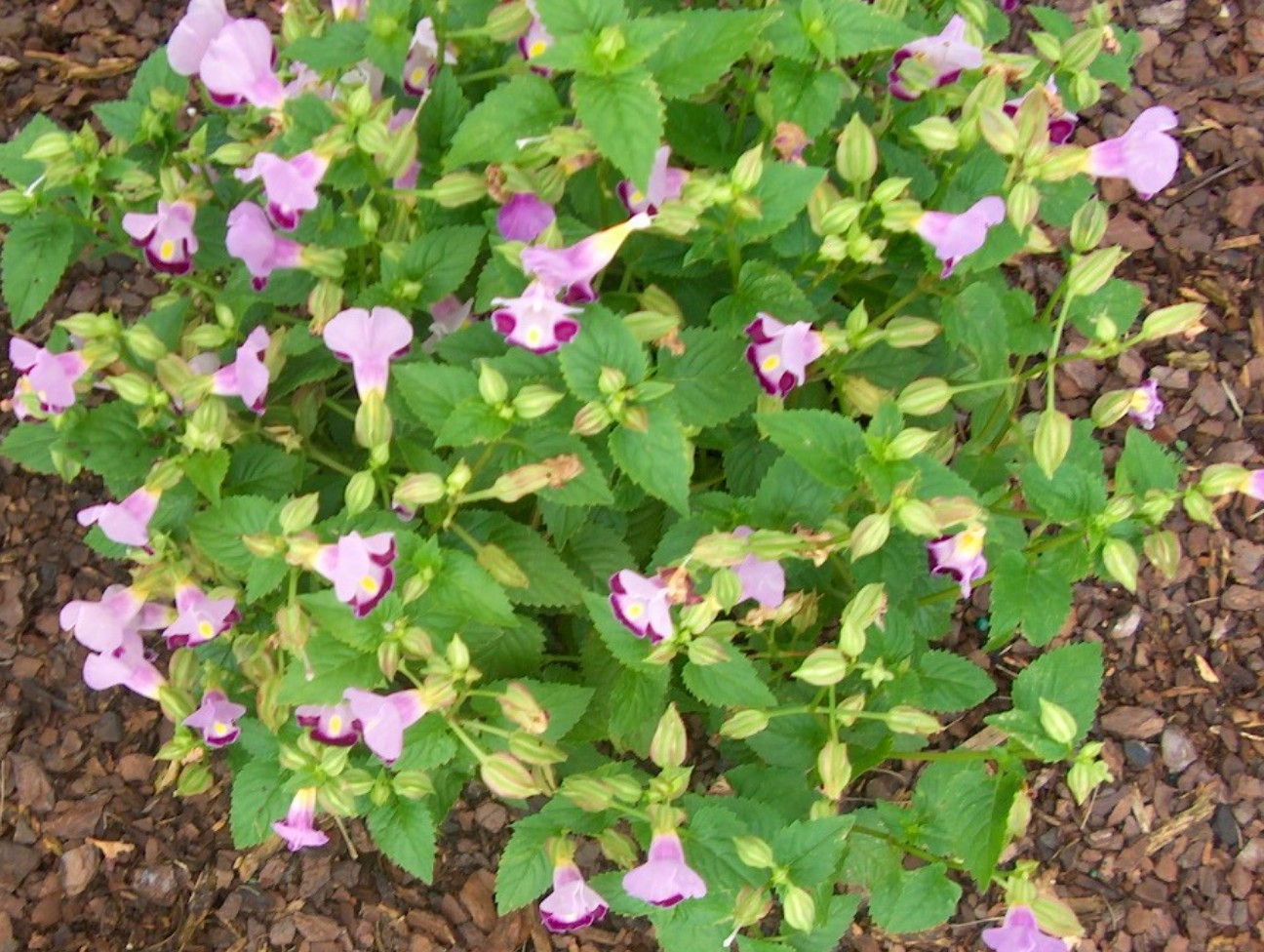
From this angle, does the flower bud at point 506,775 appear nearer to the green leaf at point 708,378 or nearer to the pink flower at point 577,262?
the green leaf at point 708,378

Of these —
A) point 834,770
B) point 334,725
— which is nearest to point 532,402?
point 334,725

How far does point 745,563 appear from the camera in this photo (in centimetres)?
176

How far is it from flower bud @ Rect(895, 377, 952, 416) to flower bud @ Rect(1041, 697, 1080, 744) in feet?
1.41

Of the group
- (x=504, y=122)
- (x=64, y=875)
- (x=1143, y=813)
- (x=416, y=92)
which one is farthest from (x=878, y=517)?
(x=64, y=875)

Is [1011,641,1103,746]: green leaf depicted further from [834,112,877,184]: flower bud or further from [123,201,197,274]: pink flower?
[123,201,197,274]: pink flower

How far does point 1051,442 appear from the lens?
1708 millimetres

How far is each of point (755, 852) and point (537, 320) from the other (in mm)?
785

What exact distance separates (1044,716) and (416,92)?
130 centimetres

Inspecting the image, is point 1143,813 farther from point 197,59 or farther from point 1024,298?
point 197,59

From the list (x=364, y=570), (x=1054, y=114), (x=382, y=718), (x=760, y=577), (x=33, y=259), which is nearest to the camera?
(x=364, y=570)

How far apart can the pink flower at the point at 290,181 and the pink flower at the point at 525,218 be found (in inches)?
10.0

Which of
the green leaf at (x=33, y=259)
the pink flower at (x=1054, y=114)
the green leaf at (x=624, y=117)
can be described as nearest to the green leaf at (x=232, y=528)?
the green leaf at (x=33, y=259)

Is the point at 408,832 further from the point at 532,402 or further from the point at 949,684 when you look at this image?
the point at 949,684

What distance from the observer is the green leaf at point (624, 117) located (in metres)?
1.56
